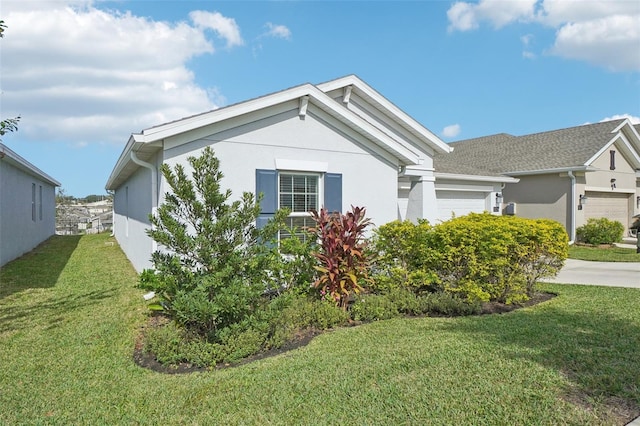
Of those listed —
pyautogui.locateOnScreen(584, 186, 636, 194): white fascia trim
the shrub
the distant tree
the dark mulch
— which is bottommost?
the dark mulch

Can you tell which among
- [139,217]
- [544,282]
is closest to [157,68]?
[139,217]

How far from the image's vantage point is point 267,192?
7.98 m

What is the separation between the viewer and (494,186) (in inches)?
630

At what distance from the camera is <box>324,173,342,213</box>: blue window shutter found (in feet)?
28.6

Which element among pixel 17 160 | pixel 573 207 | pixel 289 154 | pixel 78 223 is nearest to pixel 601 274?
pixel 573 207

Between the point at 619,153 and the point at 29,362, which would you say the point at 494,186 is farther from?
the point at 29,362

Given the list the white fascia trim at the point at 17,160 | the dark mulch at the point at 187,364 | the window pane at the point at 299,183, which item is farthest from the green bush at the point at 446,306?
the white fascia trim at the point at 17,160

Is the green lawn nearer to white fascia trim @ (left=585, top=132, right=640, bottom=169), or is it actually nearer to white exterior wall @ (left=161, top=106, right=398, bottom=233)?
white exterior wall @ (left=161, top=106, right=398, bottom=233)

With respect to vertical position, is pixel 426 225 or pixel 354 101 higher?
pixel 354 101

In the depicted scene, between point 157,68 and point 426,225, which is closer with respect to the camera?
point 426,225

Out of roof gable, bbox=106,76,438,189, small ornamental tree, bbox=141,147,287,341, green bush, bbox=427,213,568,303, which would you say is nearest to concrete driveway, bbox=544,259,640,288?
green bush, bbox=427,213,568,303

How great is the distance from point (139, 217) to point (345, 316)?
283 inches

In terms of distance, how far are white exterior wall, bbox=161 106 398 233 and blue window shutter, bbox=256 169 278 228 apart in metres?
0.12

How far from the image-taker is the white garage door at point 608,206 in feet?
61.0
